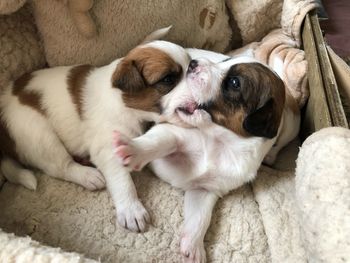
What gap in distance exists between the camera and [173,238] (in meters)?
1.74

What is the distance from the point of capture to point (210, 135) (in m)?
1.81

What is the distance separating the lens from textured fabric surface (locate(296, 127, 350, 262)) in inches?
53.2

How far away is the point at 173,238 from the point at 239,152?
0.41 metres

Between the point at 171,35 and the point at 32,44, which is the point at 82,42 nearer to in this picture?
the point at 32,44

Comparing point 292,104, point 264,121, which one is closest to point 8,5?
point 264,121

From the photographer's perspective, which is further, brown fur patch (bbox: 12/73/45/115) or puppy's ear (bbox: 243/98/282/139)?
brown fur patch (bbox: 12/73/45/115)

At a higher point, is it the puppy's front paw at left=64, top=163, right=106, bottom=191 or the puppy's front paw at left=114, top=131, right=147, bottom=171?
the puppy's front paw at left=114, top=131, right=147, bottom=171

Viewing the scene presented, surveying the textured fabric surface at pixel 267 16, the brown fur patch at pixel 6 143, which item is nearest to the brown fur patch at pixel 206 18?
the textured fabric surface at pixel 267 16

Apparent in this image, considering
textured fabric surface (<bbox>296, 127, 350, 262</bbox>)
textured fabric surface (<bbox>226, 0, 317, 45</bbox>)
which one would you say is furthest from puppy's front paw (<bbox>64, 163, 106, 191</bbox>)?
textured fabric surface (<bbox>226, 0, 317, 45</bbox>)

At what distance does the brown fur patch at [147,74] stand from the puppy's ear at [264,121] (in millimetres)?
324

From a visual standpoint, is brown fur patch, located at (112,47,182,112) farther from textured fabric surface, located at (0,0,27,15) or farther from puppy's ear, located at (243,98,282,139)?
textured fabric surface, located at (0,0,27,15)

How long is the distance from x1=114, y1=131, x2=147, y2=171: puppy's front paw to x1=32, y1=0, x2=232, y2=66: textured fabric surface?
641mm

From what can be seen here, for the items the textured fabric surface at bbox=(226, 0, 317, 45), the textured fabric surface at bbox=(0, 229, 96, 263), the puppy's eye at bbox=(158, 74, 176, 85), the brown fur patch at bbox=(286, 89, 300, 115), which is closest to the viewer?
the textured fabric surface at bbox=(0, 229, 96, 263)

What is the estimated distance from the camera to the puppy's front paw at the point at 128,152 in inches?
60.7
